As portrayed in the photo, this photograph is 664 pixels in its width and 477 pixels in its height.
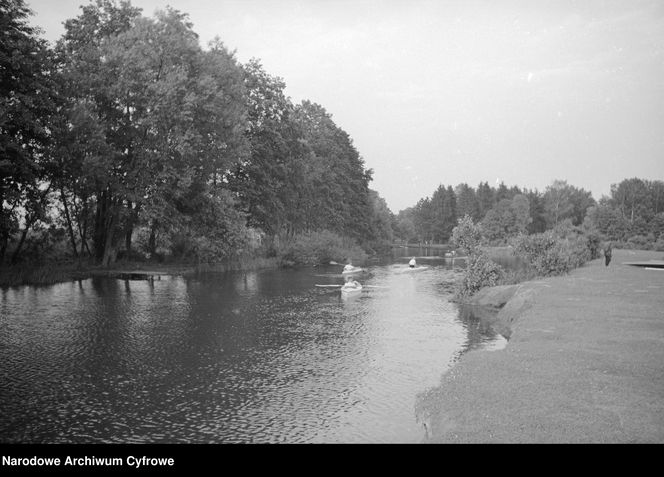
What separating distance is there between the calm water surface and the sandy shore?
1384mm

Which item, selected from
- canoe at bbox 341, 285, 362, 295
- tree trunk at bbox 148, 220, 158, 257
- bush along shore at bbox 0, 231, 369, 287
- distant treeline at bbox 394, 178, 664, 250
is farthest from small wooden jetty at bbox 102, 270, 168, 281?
distant treeline at bbox 394, 178, 664, 250

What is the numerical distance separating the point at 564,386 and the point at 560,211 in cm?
17178

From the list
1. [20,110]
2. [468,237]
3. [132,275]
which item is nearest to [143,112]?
[20,110]

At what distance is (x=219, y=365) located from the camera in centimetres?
1811

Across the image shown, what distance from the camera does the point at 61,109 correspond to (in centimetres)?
4322

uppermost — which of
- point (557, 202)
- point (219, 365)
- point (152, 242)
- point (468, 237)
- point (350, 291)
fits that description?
point (557, 202)

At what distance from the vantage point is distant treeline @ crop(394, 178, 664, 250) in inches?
4363

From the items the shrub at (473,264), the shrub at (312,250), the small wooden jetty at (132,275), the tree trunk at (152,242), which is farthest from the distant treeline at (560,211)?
the small wooden jetty at (132,275)

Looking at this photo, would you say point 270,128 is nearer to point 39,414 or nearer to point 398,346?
point 398,346

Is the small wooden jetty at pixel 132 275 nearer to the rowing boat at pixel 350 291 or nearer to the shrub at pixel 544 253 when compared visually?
the rowing boat at pixel 350 291

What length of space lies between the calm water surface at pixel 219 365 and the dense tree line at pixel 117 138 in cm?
1248

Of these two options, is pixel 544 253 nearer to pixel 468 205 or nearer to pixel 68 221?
pixel 68 221

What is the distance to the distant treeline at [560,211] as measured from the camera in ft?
364
